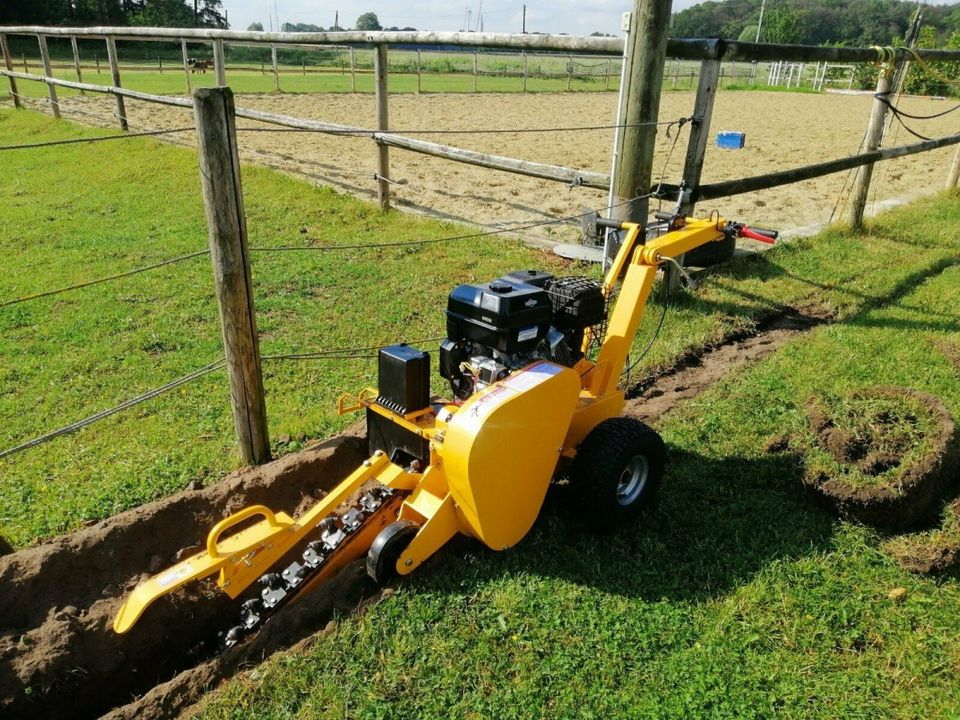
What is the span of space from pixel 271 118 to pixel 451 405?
7.05 m

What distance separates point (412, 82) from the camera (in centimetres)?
3391

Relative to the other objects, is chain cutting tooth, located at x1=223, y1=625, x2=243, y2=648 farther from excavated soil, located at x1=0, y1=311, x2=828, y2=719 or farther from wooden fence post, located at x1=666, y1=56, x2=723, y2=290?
wooden fence post, located at x1=666, y1=56, x2=723, y2=290

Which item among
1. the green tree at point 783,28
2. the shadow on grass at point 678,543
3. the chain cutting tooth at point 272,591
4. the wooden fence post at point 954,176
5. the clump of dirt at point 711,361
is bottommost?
the clump of dirt at point 711,361

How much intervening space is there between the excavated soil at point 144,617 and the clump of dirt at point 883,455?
7.37 feet

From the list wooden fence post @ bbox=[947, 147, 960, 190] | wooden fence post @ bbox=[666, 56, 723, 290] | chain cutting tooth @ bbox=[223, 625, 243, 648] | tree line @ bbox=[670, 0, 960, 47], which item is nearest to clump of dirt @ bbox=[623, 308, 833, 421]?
wooden fence post @ bbox=[666, 56, 723, 290]

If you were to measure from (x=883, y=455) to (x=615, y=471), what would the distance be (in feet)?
4.75

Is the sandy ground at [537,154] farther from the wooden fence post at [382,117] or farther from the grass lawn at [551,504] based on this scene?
the grass lawn at [551,504]

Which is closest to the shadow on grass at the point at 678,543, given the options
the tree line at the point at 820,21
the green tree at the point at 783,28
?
the tree line at the point at 820,21

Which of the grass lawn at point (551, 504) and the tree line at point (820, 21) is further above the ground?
the tree line at point (820, 21)

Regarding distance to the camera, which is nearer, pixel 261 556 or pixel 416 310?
pixel 261 556

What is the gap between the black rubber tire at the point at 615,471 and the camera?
317cm

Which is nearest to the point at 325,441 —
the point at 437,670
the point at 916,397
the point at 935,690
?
the point at 437,670

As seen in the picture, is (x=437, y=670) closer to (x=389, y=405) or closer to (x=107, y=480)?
(x=389, y=405)

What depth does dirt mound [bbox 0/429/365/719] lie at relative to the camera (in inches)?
105
